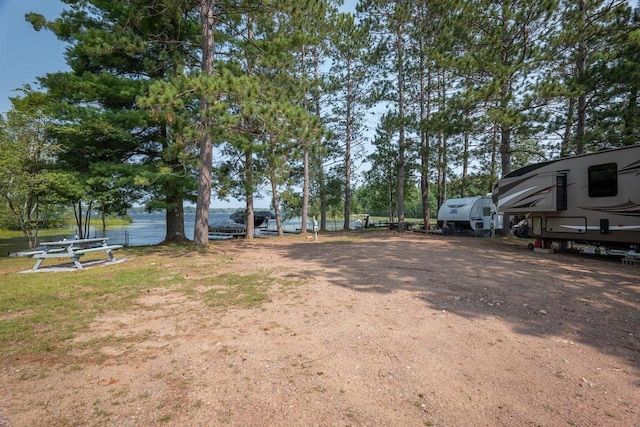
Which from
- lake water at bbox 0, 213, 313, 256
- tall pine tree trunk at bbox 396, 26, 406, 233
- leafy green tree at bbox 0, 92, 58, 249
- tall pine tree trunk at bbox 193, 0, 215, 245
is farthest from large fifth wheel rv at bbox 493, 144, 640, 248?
leafy green tree at bbox 0, 92, 58, 249

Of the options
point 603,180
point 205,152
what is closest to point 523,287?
point 603,180

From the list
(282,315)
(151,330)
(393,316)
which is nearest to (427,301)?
(393,316)

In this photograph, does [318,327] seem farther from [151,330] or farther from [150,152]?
[150,152]

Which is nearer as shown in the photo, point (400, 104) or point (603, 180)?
point (603, 180)

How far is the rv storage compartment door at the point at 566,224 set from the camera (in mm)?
8820

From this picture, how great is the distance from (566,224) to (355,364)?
959 cm

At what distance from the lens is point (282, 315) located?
405 centimetres

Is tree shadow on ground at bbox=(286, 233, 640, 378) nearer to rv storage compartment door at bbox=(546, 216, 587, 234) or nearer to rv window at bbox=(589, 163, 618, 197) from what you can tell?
rv storage compartment door at bbox=(546, 216, 587, 234)

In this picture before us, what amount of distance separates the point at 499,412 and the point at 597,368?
1.39 meters

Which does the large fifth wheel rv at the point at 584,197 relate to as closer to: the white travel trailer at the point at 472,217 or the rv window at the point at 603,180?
the rv window at the point at 603,180

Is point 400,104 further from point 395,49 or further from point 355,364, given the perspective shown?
point 355,364

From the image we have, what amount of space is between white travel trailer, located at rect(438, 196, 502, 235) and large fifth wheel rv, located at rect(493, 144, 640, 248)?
685 cm

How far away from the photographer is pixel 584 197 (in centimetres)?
875

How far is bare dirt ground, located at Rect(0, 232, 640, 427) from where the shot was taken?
7.17ft
